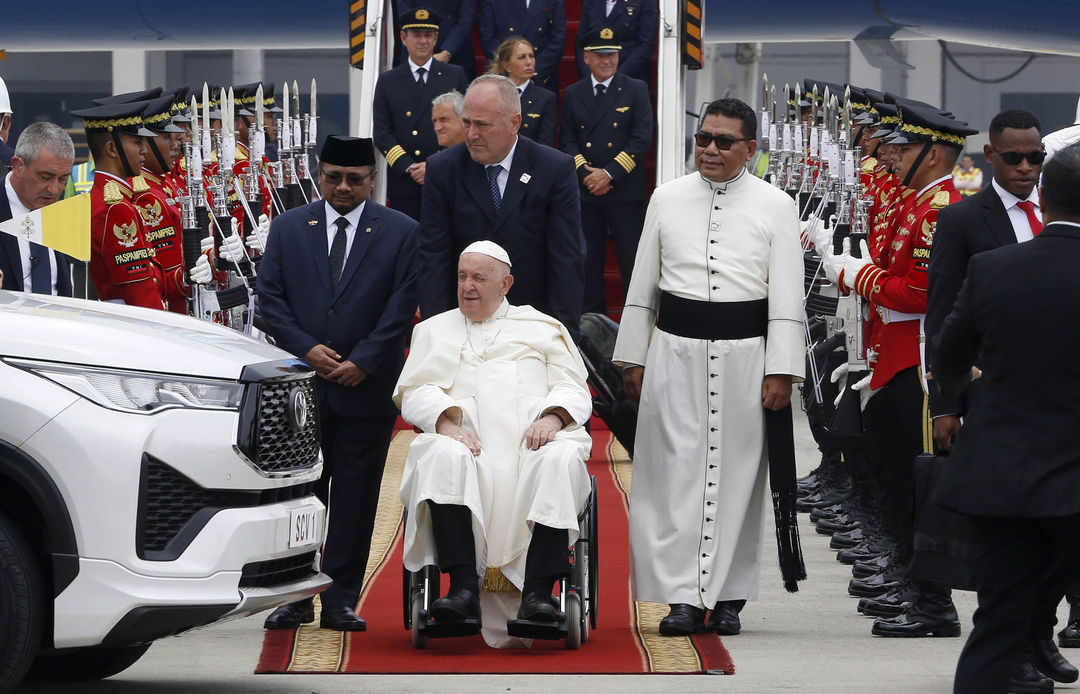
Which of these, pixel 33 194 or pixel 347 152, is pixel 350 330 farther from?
pixel 33 194

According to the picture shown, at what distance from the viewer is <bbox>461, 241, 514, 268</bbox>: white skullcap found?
5992 millimetres

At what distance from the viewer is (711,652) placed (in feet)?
18.8

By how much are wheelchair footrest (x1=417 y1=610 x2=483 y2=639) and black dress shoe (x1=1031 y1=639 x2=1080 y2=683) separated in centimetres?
165

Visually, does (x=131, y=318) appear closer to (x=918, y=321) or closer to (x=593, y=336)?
(x=918, y=321)

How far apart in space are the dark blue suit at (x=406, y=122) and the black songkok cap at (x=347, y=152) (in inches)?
187

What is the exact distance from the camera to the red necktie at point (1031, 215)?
554 cm

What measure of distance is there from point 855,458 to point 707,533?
200cm

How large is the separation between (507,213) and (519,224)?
Result: 6 centimetres

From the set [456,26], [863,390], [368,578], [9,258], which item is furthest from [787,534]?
[456,26]

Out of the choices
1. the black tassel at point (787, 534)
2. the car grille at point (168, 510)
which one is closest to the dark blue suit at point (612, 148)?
the black tassel at point (787, 534)

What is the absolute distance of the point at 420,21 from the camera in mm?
11281

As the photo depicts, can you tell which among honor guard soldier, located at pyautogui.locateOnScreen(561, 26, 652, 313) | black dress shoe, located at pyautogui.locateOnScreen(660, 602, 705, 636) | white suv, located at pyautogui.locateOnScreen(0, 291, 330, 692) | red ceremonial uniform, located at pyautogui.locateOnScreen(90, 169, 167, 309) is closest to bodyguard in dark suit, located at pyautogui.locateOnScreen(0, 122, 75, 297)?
red ceremonial uniform, located at pyautogui.locateOnScreen(90, 169, 167, 309)

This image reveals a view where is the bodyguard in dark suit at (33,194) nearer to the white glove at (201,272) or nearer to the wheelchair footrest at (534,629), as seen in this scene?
the white glove at (201,272)

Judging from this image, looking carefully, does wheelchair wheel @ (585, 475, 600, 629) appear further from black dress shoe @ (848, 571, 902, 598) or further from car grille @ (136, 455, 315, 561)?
car grille @ (136, 455, 315, 561)
